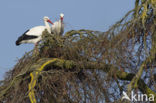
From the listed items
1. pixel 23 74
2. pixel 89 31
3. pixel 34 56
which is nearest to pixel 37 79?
pixel 23 74

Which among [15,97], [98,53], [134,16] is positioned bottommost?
[15,97]

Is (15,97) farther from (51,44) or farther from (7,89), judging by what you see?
(51,44)

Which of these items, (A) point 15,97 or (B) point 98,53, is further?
(B) point 98,53

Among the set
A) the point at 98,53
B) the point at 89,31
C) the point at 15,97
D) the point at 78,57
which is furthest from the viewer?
the point at 89,31

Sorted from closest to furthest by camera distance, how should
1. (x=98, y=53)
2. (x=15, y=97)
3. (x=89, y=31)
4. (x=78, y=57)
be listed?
(x=15, y=97) → (x=98, y=53) → (x=78, y=57) → (x=89, y=31)

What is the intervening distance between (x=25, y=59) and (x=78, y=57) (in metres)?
1.27

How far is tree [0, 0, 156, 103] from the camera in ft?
21.5

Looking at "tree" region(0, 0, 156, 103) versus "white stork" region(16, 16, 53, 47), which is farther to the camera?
"white stork" region(16, 16, 53, 47)

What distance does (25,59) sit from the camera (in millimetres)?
8148

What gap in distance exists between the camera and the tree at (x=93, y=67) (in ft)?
21.5

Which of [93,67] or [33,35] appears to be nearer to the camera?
[93,67]

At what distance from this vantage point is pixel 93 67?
7590mm

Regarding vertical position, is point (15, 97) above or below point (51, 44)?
below

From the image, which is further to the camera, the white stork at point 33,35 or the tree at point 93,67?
the white stork at point 33,35
